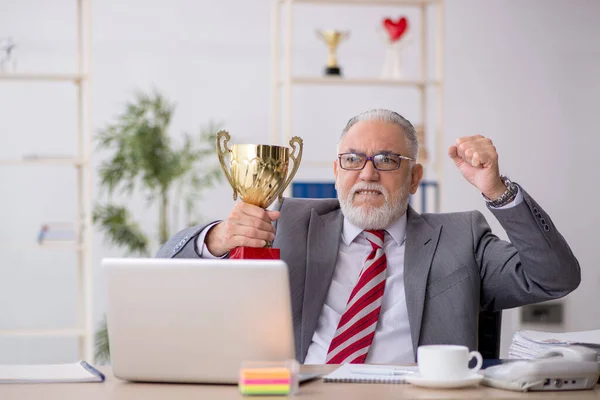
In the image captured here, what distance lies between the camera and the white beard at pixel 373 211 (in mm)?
2381

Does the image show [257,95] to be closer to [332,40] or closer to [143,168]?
[332,40]

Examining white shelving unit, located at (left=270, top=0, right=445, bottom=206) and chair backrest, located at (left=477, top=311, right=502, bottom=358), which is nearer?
chair backrest, located at (left=477, top=311, right=502, bottom=358)

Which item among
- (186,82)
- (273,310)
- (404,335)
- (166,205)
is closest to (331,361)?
(404,335)

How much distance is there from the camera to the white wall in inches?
189

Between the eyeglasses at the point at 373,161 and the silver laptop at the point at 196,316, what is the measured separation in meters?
0.99

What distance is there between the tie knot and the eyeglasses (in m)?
0.17

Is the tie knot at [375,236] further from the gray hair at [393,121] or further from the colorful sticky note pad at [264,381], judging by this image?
the colorful sticky note pad at [264,381]

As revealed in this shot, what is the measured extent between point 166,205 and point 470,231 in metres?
2.59

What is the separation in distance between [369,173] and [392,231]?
17 cm

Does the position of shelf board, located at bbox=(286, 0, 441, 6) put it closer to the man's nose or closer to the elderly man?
the elderly man

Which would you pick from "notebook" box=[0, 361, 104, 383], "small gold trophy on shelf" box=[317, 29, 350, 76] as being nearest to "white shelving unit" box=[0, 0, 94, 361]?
"small gold trophy on shelf" box=[317, 29, 350, 76]

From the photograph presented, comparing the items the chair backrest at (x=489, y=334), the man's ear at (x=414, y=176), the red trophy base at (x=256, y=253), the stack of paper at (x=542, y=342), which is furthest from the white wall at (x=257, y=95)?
the stack of paper at (x=542, y=342)

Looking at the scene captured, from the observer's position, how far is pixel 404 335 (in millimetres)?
2273

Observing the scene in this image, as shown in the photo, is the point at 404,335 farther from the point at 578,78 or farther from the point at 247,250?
the point at 578,78
